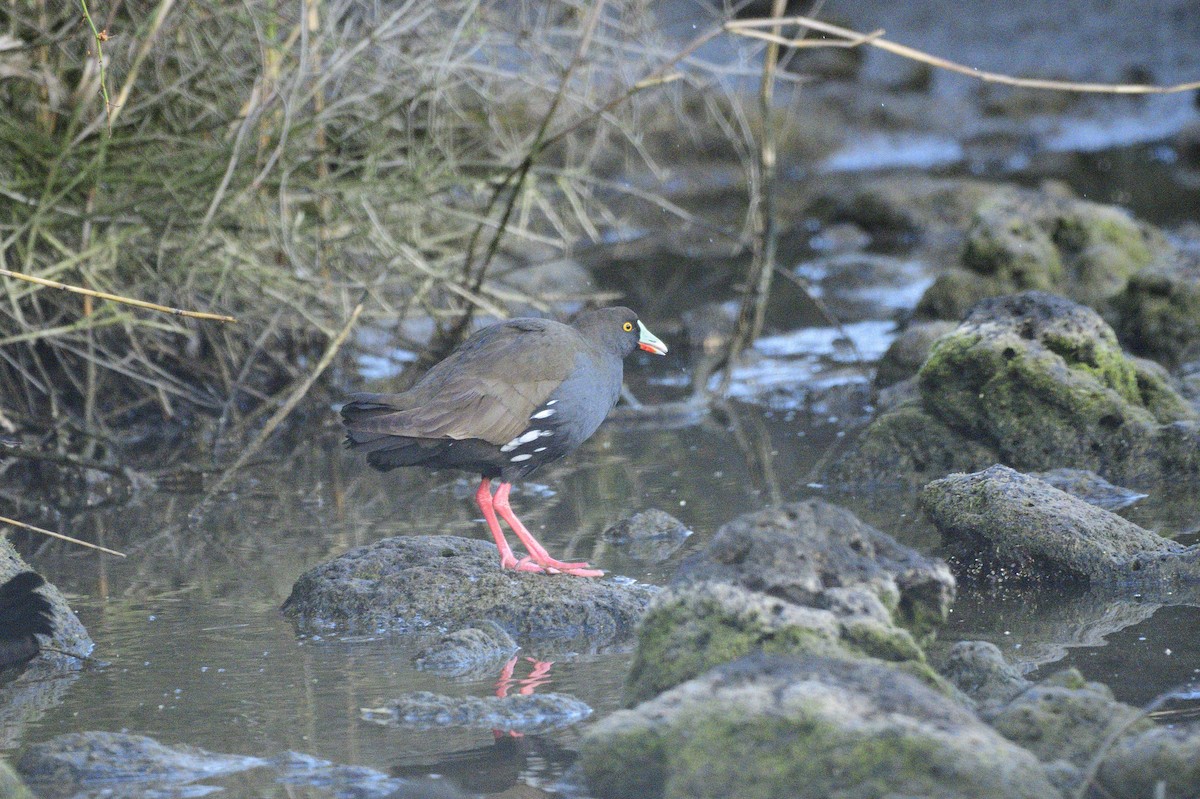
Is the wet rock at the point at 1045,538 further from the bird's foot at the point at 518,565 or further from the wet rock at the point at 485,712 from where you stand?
the wet rock at the point at 485,712

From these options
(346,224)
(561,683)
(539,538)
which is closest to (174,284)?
(346,224)

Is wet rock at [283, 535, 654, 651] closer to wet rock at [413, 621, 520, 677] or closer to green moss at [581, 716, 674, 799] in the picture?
wet rock at [413, 621, 520, 677]

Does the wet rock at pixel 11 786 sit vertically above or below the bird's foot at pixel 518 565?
above

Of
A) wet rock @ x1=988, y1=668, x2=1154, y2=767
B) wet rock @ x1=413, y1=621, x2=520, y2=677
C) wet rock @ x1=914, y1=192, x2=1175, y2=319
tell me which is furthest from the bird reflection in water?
wet rock @ x1=914, y1=192, x2=1175, y2=319

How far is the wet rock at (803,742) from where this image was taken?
3396mm

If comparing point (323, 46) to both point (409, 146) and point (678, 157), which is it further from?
point (678, 157)

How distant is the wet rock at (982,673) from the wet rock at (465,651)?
4.83ft

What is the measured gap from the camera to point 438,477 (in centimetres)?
839

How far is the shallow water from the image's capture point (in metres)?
4.41

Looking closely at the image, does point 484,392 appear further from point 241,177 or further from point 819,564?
point 241,177

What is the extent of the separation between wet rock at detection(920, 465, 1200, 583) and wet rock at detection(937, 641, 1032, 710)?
3.92 ft

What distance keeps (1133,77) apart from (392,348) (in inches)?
716

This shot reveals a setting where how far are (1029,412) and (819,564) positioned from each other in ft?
11.7

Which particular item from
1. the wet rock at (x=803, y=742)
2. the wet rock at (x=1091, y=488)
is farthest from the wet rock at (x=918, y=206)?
the wet rock at (x=803, y=742)
